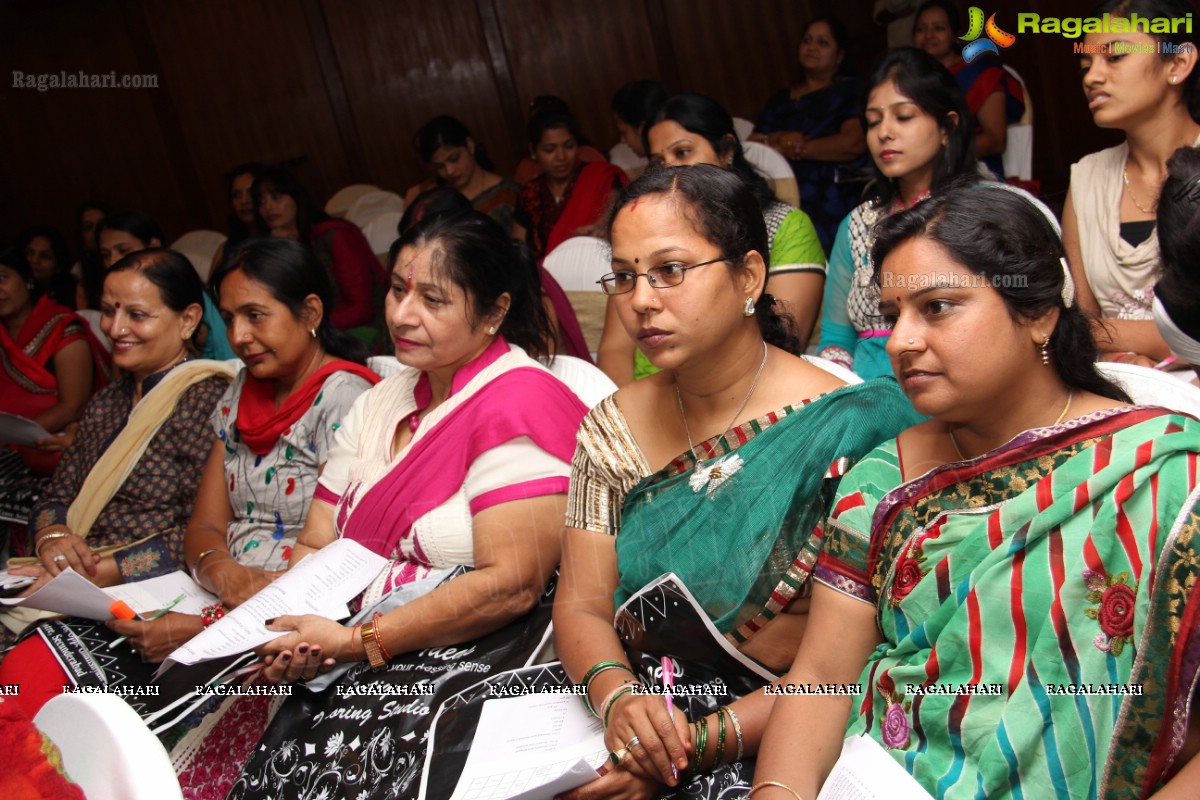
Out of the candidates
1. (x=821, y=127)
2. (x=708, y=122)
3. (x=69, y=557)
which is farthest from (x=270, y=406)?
(x=821, y=127)

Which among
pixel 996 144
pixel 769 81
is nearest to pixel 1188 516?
pixel 996 144

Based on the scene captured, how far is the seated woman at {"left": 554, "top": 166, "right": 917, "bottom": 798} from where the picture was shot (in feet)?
4.45

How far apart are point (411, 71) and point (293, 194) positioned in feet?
8.25

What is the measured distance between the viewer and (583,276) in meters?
3.08

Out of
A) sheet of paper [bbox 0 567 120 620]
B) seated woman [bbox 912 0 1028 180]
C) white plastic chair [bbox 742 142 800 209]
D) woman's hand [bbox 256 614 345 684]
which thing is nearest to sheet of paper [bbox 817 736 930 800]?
woman's hand [bbox 256 614 345 684]

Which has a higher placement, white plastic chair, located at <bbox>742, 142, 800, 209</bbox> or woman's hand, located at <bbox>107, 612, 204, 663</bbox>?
white plastic chair, located at <bbox>742, 142, 800, 209</bbox>

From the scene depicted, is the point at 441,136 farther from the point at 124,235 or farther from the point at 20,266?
the point at 20,266

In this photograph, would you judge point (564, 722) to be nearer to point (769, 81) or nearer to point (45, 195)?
point (769, 81)

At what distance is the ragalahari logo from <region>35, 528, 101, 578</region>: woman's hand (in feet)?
10.6

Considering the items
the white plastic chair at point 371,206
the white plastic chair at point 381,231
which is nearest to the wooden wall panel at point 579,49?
the white plastic chair at point 371,206

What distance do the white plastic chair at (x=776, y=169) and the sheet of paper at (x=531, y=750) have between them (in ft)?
7.52

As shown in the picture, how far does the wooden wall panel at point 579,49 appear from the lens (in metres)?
6.26

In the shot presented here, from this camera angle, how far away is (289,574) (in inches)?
73.5

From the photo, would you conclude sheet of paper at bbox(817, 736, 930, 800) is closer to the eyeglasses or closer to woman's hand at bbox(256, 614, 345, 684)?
the eyeglasses
